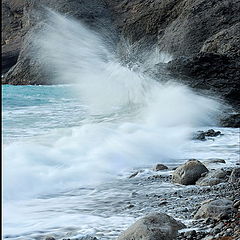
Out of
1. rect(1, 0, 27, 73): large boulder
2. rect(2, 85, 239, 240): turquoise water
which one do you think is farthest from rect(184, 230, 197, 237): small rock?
rect(1, 0, 27, 73): large boulder

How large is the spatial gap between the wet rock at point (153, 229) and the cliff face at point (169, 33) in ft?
25.6

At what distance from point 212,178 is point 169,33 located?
20730 mm

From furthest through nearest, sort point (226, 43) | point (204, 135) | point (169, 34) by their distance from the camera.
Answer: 1. point (169, 34)
2. point (226, 43)
3. point (204, 135)

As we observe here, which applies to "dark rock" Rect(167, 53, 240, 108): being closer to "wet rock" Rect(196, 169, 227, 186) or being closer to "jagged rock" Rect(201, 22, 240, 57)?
"jagged rock" Rect(201, 22, 240, 57)

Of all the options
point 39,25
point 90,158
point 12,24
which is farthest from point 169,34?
point 12,24

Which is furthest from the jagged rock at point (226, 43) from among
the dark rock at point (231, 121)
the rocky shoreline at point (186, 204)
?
the rocky shoreline at point (186, 204)

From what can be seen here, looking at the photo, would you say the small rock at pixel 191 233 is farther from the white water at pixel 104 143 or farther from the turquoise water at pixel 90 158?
the white water at pixel 104 143

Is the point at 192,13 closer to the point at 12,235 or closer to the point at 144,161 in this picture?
the point at 144,161

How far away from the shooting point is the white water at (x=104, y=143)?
14.0ft

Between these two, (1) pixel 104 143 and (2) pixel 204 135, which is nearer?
(1) pixel 104 143

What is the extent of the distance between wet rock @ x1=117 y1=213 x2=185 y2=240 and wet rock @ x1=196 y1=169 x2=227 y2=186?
4.78ft

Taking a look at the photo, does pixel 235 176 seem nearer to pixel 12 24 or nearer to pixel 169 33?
pixel 169 33

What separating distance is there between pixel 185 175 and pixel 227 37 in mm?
12687

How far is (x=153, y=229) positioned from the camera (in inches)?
106
